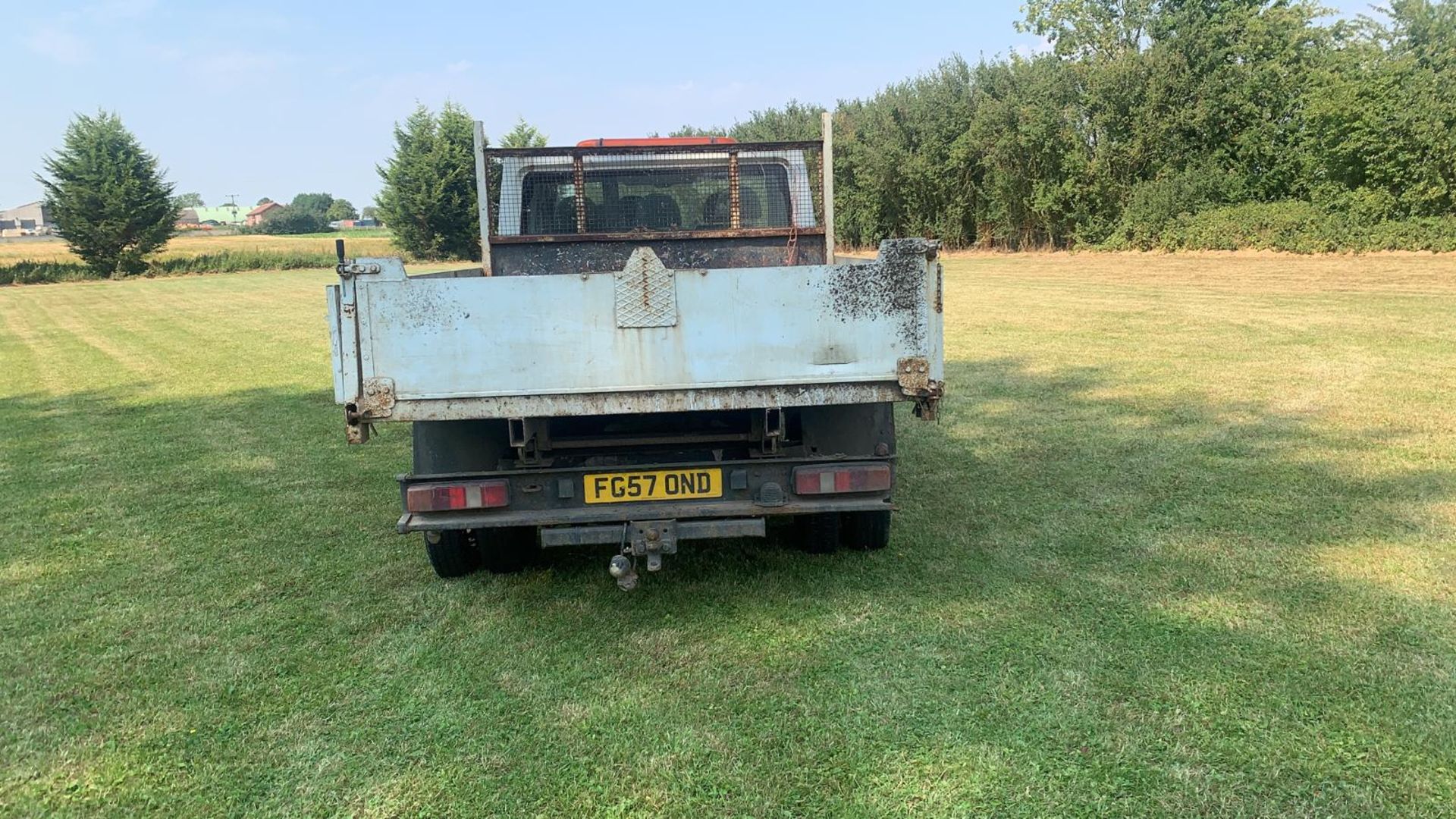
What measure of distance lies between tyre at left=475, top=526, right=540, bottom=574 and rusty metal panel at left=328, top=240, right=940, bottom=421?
3.09 ft

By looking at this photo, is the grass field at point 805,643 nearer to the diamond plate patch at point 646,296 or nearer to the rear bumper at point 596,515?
the rear bumper at point 596,515

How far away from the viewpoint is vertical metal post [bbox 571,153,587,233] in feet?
19.6

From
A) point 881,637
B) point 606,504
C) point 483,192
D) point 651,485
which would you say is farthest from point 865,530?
point 483,192

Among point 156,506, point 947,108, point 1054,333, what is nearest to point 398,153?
point 947,108

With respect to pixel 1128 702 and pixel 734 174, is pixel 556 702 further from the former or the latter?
pixel 734 174

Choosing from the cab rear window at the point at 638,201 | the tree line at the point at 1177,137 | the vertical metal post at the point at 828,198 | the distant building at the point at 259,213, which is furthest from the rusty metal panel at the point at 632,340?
the distant building at the point at 259,213

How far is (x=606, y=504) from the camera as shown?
3.94 meters

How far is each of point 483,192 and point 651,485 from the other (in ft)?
9.72

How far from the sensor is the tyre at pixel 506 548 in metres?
4.46

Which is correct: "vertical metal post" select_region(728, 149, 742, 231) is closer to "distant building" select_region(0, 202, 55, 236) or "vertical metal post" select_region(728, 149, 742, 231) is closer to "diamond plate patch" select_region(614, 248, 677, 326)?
"diamond plate patch" select_region(614, 248, 677, 326)

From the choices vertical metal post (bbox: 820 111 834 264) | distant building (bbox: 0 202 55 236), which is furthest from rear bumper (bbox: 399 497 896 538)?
distant building (bbox: 0 202 55 236)

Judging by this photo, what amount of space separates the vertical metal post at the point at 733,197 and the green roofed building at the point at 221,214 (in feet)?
500

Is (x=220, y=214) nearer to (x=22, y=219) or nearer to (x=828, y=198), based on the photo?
(x=22, y=219)

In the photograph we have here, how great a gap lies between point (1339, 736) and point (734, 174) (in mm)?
4417
